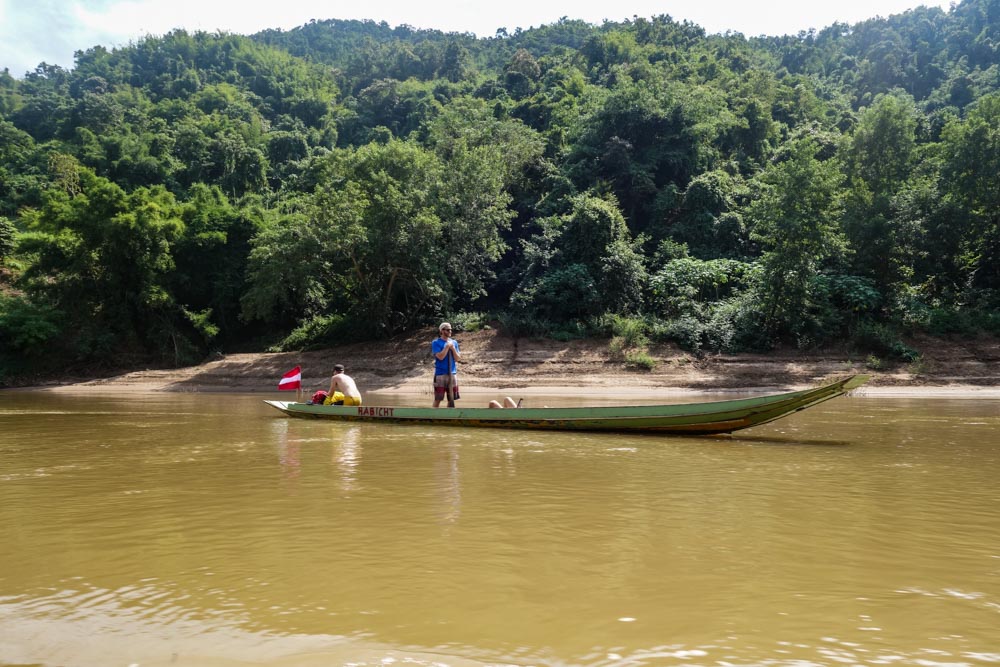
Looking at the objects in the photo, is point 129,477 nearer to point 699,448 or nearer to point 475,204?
point 699,448

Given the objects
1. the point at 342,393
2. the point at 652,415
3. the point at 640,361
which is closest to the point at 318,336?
the point at 640,361

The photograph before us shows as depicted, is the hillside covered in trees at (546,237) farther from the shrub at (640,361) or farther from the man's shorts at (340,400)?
the man's shorts at (340,400)

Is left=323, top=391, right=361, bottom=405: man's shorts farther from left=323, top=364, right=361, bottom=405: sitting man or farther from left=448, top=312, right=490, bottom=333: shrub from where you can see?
left=448, top=312, right=490, bottom=333: shrub

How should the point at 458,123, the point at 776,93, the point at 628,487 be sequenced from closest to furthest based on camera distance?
the point at 628,487, the point at 458,123, the point at 776,93

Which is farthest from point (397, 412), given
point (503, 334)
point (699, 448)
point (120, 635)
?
point (503, 334)

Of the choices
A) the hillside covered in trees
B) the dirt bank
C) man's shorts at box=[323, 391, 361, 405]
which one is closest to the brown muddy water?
man's shorts at box=[323, 391, 361, 405]

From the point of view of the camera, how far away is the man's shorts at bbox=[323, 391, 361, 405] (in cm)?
1579

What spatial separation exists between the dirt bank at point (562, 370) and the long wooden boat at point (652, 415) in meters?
10.9

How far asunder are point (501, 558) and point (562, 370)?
2185 centimetres

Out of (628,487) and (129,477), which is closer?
(628,487)

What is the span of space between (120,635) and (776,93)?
61989mm

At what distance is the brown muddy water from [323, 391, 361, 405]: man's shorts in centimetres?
532

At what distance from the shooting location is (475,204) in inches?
1243

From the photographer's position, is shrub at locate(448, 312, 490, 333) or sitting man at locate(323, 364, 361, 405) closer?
sitting man at locate(323, 364, 361, 405)
